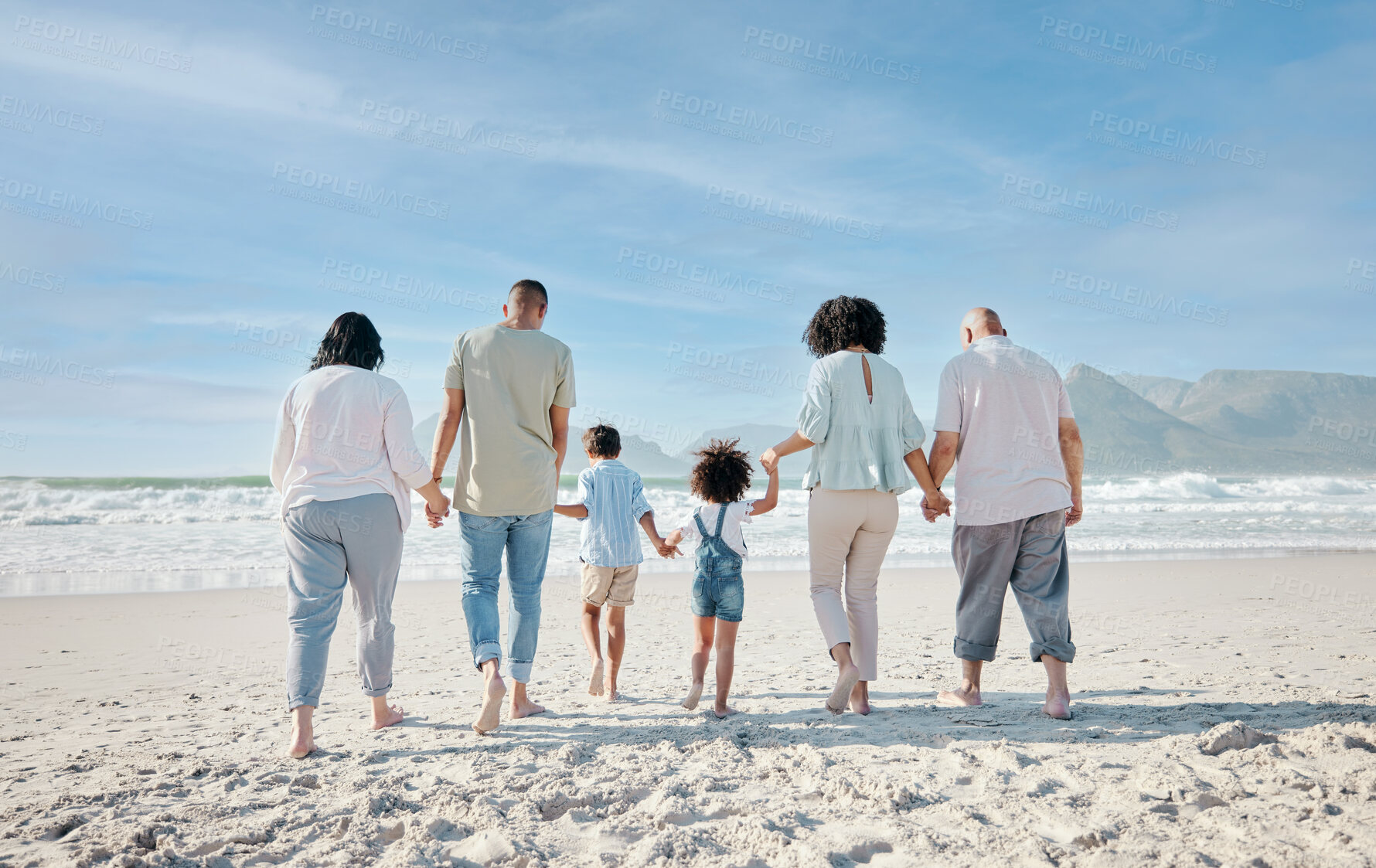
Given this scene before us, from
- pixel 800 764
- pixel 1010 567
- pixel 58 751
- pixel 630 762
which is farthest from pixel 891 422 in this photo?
pixel 58 751

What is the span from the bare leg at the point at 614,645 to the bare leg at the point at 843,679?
1.25m

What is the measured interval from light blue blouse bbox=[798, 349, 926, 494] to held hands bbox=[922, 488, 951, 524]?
156 millimetres

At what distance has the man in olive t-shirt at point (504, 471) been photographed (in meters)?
3.46

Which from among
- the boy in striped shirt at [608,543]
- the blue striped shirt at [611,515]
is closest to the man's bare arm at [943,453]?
the boy in striped shirt at [608,543]

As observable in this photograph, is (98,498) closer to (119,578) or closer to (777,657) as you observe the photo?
(119,578)

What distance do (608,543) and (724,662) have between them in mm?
964

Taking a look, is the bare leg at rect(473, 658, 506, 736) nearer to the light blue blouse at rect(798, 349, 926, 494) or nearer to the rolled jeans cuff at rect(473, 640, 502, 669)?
the rolled jeans cuff at rect(473, 640, 502, 669)

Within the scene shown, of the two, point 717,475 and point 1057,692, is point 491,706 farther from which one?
point 1057,692

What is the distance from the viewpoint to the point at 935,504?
145 inches

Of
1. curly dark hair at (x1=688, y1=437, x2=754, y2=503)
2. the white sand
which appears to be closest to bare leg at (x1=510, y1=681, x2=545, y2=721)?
the white sand

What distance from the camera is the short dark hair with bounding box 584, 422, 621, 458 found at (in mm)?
4172

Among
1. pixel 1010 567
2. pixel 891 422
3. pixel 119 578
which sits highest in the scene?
pixel 891 422

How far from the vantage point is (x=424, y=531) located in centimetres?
1432

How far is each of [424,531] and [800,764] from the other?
42.6ft
